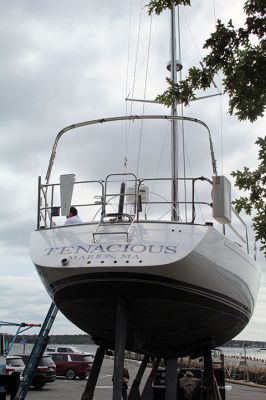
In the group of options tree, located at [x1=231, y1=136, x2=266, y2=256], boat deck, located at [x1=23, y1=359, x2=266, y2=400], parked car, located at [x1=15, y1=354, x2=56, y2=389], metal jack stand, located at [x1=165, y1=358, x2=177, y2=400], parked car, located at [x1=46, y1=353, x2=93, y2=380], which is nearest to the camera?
tree, located at [x1=231, y1=136, x2=266, y2=256]

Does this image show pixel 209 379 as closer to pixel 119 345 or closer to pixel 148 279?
pixel 119 345

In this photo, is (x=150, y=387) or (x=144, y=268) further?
(x=150, y=387)

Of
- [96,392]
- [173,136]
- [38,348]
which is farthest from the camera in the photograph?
[96,392]

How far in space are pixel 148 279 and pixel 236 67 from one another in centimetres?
238

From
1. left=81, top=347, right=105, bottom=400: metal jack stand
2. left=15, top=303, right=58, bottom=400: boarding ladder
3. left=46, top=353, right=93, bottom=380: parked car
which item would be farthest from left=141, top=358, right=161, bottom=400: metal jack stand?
left=46, top=353, right=93, bottom=380: parked car

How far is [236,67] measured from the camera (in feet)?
18.8

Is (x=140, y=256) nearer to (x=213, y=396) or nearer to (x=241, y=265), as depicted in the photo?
(x=241, y=265)

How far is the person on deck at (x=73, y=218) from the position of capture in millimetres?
6827

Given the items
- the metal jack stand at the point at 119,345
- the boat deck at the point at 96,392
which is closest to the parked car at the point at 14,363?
the boat deck at the point at 96,392

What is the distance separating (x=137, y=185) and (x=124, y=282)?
54.1 inches

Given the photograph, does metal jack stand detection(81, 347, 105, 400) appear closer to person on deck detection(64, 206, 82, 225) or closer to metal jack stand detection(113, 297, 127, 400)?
metal jack stand detection(113, 297, 127, 400)

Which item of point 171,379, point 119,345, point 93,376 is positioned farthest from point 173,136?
point 119,345

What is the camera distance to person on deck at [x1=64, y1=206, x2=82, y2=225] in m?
6.83

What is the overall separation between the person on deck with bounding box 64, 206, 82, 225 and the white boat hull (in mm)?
425
